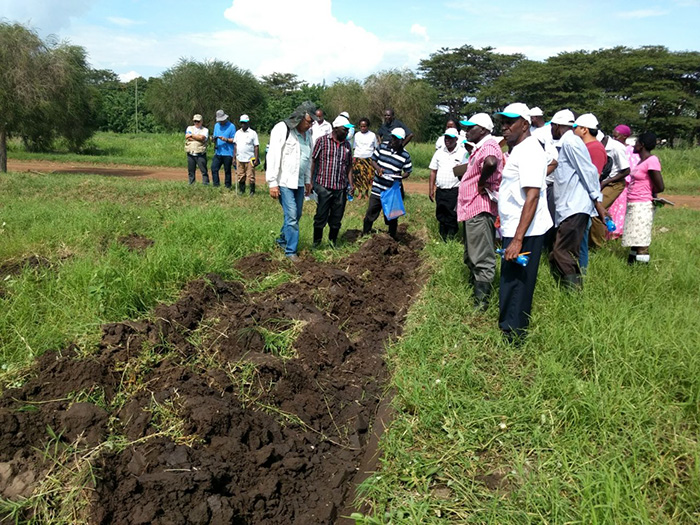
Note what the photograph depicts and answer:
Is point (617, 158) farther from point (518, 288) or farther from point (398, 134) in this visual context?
point (518, 288)

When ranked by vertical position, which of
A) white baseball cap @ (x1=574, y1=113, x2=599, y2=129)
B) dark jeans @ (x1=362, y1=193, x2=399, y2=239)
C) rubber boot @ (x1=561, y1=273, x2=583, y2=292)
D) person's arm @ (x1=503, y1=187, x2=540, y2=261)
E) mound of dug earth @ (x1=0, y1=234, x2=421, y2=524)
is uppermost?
white baseball cap @ (x1=574, y1=113, x2=599, y2=129)

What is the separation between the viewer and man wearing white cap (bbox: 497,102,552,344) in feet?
12.7

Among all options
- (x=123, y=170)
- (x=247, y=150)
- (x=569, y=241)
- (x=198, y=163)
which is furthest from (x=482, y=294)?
(x=123, y=170)

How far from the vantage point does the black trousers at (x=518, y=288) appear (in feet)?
13.2

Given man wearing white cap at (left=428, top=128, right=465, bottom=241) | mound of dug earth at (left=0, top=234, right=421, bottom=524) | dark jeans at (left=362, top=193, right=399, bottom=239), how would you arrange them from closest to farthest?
mound of dug earth at (left=0, top=234, right=421, bottom=524)
man wearing white cap at (left=428, top=128, right=465, bottom=241)
dark jeans at (left=362, top=193, right=399, bottom=239)

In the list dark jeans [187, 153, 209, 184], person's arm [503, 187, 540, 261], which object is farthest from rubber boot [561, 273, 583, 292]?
dark jeans [187, 153, 209, 184]

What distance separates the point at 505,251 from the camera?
400 centimetres

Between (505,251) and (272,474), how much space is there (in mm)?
2267

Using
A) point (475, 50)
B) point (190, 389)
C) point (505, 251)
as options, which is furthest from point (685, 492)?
point (475, 50)

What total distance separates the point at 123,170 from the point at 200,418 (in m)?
16.7

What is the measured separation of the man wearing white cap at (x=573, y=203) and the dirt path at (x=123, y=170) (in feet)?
30.3

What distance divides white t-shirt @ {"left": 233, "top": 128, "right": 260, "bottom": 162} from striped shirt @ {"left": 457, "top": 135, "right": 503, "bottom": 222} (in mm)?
7130

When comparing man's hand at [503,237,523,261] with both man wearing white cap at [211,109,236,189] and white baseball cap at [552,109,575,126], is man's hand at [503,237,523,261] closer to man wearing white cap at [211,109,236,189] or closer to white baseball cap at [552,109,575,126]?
white baseball cap at [552,109,575,126]

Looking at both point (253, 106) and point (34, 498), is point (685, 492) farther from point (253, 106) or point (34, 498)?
point (253, 106)
